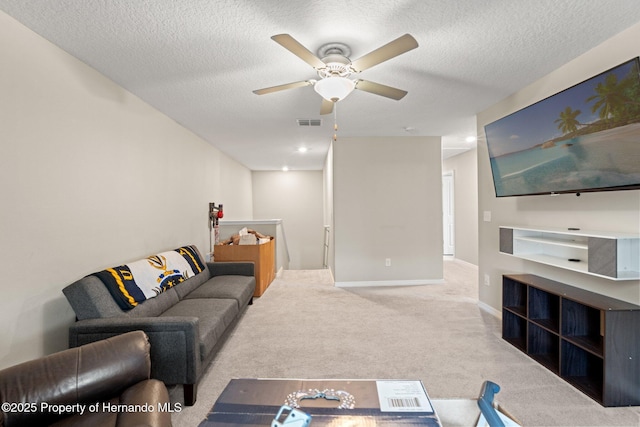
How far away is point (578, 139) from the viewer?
218cm

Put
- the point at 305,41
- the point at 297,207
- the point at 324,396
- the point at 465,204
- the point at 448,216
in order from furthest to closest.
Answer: the point at 297,207, the point at 448,216, the point at 465,204, the point at 305,41, the point at 324,396

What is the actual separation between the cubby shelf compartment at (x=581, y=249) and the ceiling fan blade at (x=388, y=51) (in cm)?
178

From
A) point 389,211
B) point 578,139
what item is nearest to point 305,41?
point 578,139

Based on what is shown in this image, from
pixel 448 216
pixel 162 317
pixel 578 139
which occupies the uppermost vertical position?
pixel 578 139

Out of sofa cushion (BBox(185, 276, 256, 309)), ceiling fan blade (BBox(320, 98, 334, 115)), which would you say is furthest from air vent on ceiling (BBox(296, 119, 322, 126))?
sofa cushion (BBox(185, 276, 256, 309))

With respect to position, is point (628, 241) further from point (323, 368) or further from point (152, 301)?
point (152, 301)

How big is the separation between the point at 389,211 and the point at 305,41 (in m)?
3.30

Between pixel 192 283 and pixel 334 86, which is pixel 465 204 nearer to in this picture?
pixel 334 86

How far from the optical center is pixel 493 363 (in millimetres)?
2432

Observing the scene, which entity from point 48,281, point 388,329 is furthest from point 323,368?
point 48,281

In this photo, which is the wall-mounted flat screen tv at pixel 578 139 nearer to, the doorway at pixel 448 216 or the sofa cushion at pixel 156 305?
the sofa cushion at pixel 156 305

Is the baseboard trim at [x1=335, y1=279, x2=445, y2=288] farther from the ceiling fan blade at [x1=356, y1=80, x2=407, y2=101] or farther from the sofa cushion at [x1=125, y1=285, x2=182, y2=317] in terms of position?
the ceiling fan blade at [x1=356, y1=80, x2=407, y2=101]

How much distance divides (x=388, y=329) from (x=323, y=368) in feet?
3.37

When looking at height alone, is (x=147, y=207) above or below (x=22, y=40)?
below
